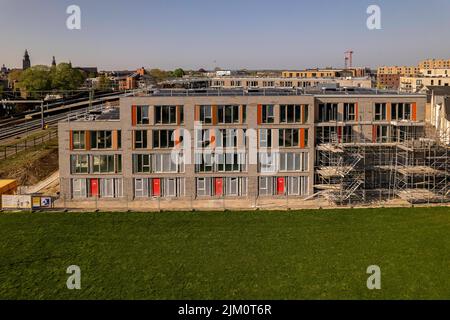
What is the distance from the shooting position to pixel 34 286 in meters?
24.4

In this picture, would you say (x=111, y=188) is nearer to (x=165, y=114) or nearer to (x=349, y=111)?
(x=165, y=114)

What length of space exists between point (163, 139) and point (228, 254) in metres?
15.5

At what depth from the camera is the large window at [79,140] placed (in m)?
41.1

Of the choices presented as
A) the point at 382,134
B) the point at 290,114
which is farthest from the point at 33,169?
the point at 382,134

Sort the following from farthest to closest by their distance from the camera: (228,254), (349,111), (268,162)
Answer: (349,111), (268,162), (228,254)

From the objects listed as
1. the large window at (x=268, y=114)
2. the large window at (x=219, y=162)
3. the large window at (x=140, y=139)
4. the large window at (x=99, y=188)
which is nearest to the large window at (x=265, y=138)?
the large window at (x=268, y=114)

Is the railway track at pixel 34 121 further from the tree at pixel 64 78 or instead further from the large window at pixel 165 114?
the tree at pixel 64 78

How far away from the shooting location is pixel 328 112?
140 feet

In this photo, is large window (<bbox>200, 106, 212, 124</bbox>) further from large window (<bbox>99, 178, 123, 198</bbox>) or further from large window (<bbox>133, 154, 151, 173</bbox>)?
large window (<bbox>99, 178, 123, 198</bbox>)

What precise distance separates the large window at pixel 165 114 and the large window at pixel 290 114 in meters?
8.83

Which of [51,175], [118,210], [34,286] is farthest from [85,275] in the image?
[51,175]

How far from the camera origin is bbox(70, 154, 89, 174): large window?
136ft

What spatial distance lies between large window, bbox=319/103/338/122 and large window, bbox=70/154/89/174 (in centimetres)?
1996
